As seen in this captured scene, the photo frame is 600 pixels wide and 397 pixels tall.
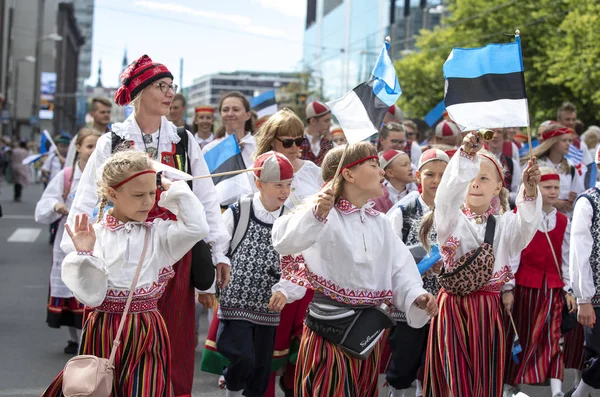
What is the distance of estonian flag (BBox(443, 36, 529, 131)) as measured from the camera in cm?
536

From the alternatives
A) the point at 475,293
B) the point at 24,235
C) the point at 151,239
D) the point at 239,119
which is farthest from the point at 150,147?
the point at 24,235

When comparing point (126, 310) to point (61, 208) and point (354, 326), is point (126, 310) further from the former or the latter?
point (61, 208)

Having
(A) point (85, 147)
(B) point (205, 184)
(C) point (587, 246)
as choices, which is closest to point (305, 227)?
(B) point (205, 184)

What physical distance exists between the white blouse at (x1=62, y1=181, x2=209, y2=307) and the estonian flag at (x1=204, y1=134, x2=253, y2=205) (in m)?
2.43

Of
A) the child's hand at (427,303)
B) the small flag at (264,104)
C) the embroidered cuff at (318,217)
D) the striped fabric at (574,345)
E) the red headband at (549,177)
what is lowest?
the striped fabric at (574,345)

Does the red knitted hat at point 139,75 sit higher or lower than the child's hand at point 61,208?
higher

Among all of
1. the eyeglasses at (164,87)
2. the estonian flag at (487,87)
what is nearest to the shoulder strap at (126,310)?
the eyeglasses at (164,87)

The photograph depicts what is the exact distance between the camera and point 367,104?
498cm

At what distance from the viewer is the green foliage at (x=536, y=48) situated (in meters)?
29.4

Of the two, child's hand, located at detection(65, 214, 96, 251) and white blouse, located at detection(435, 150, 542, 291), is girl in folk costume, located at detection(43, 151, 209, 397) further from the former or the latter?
white blouse, located at detection(435, 150, 542, 291)

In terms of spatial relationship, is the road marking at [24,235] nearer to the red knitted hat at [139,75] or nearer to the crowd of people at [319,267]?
the crowd of people at [319,267]

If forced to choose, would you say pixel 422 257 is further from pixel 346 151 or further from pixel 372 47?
pixel 372 47

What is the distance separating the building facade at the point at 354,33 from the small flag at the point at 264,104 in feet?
134

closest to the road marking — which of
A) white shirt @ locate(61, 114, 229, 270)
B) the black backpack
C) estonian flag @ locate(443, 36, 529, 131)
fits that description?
white shirt @ locate(61, 114, 229, 270)
